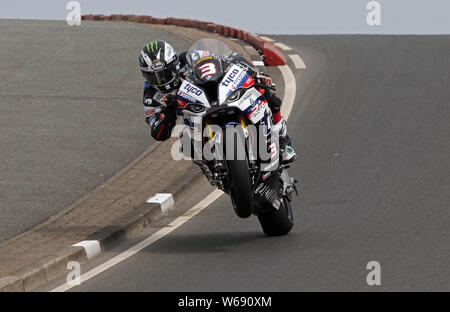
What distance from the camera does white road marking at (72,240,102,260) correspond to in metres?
10.0

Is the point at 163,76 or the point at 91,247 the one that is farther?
the point at 163,76

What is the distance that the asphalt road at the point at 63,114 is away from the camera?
41.1ft

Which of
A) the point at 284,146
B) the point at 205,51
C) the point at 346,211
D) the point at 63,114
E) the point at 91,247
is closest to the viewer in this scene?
the point at 91,247

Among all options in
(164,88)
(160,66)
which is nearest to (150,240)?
(164,88)

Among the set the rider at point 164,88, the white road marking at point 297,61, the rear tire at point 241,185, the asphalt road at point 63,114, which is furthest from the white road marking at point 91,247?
the white road marking at point 297,61

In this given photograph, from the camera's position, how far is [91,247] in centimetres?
1009

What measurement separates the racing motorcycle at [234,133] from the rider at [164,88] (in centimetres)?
23

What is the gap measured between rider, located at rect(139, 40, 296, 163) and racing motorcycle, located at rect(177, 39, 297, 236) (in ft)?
0.74

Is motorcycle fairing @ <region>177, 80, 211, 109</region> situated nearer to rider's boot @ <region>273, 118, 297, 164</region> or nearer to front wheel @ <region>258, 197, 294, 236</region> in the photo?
rider's boot @ <region>273, 118, 297, 164</region>

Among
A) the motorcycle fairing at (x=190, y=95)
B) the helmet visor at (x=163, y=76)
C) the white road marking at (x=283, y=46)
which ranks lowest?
the motorcycle fairing at (x=190, y=95)

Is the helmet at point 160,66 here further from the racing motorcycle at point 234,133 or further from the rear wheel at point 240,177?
the rear wheel at point 240,177

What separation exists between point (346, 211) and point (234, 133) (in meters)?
2.37

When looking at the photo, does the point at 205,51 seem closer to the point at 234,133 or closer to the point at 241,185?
the point at 234,133
